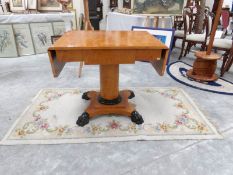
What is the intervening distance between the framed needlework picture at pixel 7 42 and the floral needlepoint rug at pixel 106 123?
1.78m

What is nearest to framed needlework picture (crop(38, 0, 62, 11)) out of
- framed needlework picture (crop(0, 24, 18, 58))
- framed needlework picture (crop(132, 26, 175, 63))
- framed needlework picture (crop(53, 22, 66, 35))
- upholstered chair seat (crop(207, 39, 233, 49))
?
framed needlework picture (crop(53, 22, 66, 35))

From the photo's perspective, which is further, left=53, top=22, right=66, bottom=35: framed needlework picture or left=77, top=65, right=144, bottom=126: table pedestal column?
left=53, top=22, right=66, bottom=35: framed needlework picture

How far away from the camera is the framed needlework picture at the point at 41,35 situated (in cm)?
334

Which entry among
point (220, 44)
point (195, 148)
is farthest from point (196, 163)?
point (220, 44)

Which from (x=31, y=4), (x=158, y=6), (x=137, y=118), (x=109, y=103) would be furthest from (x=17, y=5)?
(x=137, y=118)

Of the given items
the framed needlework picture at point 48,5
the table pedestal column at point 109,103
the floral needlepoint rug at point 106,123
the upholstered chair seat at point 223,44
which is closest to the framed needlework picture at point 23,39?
the framed needlework picture at point 48,5

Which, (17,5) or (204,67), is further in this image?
(17,5)

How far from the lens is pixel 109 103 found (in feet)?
5.52

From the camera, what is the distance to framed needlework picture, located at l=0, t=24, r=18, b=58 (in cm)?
317

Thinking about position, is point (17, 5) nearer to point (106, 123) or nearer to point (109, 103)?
point (109, 103)

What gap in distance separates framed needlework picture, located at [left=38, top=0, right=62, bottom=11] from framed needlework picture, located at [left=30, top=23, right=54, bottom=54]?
27 centimetres

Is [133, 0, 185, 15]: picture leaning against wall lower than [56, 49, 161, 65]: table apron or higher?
higher

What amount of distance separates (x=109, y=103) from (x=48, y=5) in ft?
8.35

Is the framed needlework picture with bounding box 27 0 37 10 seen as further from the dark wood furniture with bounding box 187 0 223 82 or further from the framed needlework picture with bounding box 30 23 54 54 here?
the dark wood furniture with bounding box 187 0 223 82
